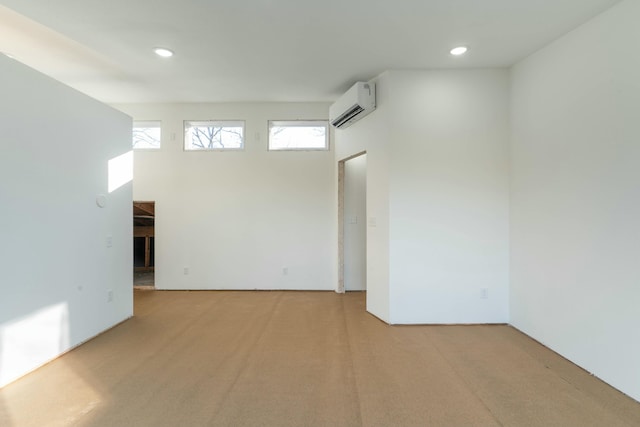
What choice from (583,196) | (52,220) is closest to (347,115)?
(583,196)

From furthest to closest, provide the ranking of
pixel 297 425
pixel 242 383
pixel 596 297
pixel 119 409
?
pixel 596 297 → pixel 242 383 → pixel 119 409 → pixel 297 425

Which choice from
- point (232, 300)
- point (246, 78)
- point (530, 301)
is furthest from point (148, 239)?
point (530, 301)

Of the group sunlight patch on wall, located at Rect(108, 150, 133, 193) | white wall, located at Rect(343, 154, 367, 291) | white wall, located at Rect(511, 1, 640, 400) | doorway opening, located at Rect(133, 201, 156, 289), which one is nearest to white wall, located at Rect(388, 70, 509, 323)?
white wall, located at Rect(511, 1, 640, 400)

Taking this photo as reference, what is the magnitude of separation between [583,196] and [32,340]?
4650 mm

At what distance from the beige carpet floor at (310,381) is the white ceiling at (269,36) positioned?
2.87 m

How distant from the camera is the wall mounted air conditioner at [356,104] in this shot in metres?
3.54

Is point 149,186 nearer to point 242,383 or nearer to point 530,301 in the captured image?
point 242,383

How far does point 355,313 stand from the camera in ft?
12.3

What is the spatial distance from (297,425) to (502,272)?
2790 mm

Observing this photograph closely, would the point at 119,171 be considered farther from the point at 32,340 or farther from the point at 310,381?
the point at 310,381

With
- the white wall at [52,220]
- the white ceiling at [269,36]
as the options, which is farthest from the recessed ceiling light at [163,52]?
the white wall at [52,220]

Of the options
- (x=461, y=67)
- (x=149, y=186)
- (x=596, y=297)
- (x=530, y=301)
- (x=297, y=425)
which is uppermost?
(x=461, y=67)

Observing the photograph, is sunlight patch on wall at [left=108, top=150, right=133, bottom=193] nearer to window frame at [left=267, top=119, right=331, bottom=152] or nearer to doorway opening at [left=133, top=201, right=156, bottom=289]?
window frame at [left=267, top=119, right=331, bottom=152]

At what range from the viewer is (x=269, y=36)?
271 centimetres
